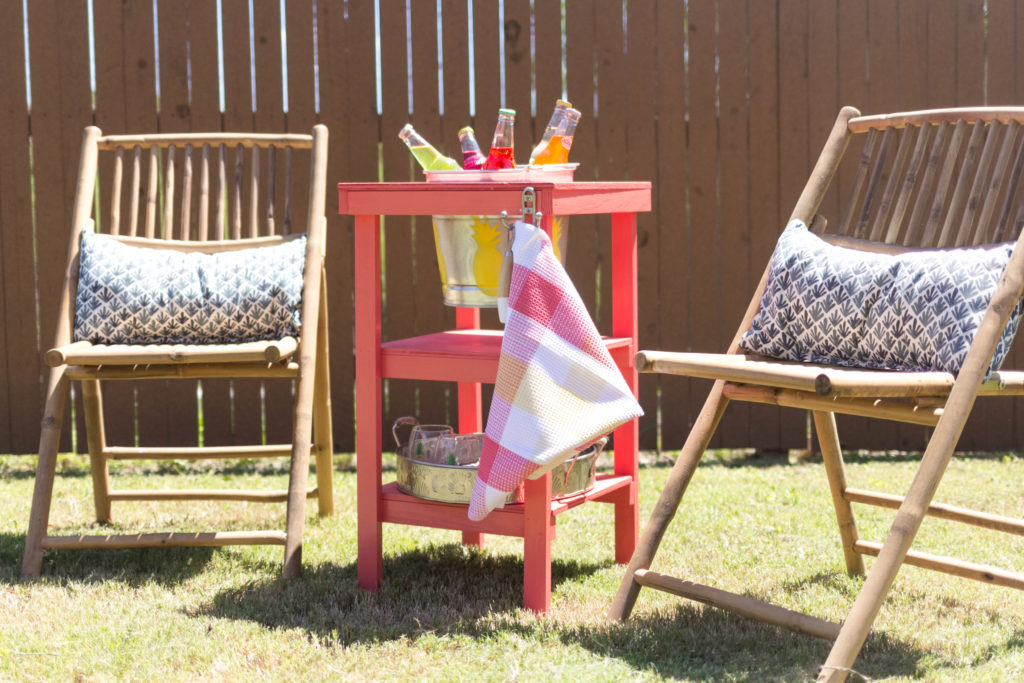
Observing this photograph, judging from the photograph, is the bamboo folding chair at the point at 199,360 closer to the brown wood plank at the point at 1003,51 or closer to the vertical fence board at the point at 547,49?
the vertical fence board at the point at 547,49

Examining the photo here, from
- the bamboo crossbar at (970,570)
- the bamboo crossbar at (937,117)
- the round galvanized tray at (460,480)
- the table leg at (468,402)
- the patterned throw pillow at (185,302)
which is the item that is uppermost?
the bamboo crossbar at (937,117)

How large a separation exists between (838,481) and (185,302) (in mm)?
1625

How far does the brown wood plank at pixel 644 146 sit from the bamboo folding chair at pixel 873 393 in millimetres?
1395

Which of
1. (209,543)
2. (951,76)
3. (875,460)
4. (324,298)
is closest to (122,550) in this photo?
(209,543)

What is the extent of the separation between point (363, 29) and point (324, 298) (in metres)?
1.26

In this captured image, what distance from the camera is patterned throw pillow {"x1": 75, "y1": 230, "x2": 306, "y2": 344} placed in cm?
295

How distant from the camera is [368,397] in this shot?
270 centimetres

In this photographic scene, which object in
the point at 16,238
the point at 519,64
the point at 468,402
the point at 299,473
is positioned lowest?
the point at 299,473

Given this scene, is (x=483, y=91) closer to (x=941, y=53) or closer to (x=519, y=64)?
(x=519, y=64)

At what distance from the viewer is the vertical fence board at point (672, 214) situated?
4.12 m

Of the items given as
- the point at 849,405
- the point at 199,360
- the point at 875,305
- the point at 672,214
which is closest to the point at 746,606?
the point at 849,405

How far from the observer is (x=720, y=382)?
8.38ft

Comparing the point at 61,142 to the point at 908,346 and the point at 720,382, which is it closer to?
the point at 720,382

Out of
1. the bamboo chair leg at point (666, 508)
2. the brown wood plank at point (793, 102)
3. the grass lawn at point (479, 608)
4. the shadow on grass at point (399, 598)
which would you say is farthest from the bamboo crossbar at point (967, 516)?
the brown wood plank at point (793, 102)
